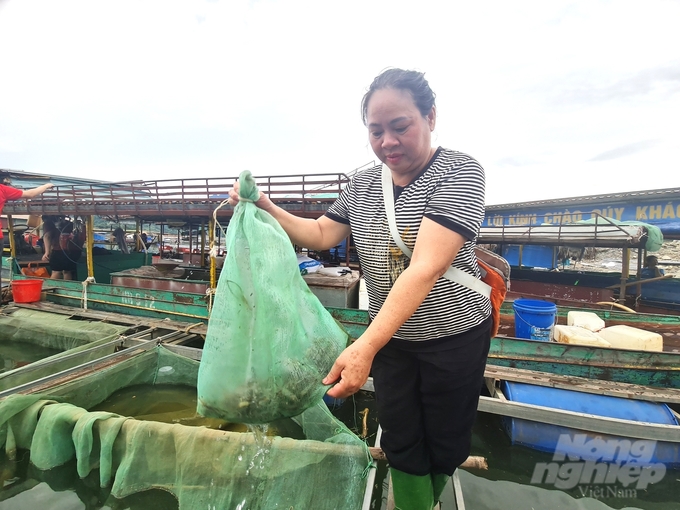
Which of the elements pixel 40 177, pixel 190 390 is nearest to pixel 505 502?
pixel 190 390

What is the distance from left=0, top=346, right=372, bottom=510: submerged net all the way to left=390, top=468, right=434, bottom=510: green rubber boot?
55cm

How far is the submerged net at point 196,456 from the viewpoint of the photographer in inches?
85.0

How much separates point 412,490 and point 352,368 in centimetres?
95

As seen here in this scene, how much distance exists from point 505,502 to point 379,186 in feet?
11.4

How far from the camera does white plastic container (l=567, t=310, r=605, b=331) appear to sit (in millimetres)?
4805

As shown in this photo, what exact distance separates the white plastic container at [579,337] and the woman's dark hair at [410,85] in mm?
4476

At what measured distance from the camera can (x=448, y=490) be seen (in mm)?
2910

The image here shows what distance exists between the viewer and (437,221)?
3.59ft

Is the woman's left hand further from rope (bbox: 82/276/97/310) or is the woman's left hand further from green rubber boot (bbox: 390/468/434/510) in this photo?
rope (bbox: 82/276/97/310)

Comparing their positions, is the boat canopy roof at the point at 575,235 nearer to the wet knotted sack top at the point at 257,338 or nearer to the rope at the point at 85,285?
the wet knotted sack top at the point at 257,338

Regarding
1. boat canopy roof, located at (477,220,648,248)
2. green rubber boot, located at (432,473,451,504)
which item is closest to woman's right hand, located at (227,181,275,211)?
green rubber boot, located at (432,473,451,504)

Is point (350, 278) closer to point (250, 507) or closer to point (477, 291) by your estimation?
point (250, 507)

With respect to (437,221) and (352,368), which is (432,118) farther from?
(352,368)
